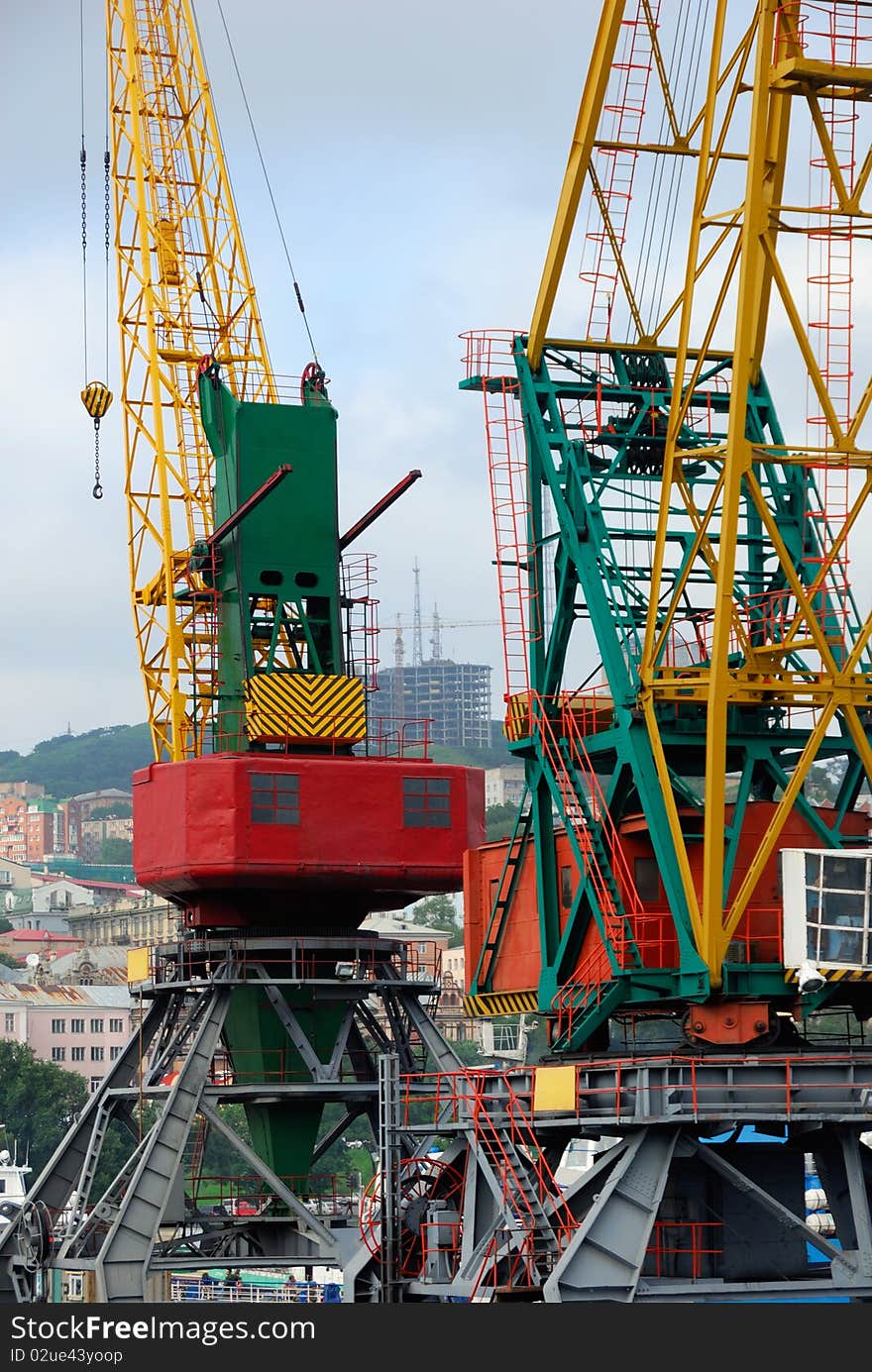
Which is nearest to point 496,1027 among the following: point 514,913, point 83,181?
point 83,181

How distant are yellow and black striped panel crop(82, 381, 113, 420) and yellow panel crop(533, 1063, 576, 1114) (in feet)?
122

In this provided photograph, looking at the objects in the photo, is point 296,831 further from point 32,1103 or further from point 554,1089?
point 32,1103

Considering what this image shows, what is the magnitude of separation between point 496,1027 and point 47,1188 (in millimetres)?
109367

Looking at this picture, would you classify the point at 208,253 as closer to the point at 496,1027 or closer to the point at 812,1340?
the point at 812,1340

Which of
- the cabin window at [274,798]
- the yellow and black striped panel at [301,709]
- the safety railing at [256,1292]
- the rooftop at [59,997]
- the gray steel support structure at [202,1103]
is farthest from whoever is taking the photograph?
the rooftop at [59,997]

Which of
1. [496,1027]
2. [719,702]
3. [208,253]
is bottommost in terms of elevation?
[496,1027]

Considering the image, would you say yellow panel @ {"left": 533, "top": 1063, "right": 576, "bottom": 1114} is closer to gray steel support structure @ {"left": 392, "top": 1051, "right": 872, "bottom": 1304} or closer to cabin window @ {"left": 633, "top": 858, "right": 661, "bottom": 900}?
gray steel support structure @ {"left": 392, "top": 1051, "right": 872, "bottom": 1304}

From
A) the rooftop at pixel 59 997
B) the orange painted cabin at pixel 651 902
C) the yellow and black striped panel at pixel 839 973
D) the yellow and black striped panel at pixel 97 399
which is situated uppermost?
the yellow and black striped panel at pixel 97 399

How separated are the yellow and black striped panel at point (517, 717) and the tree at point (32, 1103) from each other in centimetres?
11470

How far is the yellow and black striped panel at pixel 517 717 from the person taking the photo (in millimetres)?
Answer: 44094

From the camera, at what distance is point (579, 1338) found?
31641 millimetres

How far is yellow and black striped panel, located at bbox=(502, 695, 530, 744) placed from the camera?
44.1 m

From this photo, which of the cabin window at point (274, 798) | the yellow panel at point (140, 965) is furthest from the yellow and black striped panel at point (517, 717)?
the yellow panel at point (140, 965)

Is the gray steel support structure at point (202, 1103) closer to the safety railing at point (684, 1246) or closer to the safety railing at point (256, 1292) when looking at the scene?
the safety railing at point (256, 1292)
